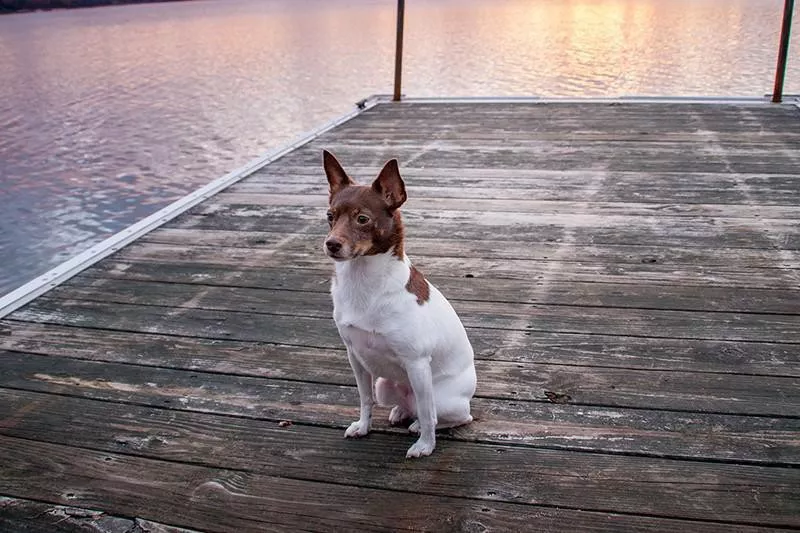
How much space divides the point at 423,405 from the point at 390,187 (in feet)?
2.32

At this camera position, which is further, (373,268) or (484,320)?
(484,320)

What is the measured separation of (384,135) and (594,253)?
3.75m

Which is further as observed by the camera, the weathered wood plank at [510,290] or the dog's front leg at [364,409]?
the weathered wood plank at [510,290]

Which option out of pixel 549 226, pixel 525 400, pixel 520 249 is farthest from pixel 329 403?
pixel 549 226

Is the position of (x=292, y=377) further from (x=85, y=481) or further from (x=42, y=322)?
(x=42, y=322)

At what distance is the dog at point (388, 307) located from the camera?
7.93 ft

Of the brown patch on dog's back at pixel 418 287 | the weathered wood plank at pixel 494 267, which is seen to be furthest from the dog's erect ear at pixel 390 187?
the weathered wood plank at pixel 494 267

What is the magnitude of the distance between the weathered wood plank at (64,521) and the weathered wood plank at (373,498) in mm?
40

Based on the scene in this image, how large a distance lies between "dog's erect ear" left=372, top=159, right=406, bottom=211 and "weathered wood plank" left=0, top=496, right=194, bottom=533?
1.15 meters

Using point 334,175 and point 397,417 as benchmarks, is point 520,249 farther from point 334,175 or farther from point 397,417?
point 334,175

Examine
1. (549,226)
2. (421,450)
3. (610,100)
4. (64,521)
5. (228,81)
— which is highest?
(610,100)

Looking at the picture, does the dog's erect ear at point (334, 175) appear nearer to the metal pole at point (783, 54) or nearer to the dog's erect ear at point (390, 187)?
the dog's erect ear at point (390, 187)

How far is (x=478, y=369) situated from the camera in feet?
10.6

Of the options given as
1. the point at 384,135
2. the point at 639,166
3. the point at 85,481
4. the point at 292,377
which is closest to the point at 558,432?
the point at 292,377
